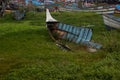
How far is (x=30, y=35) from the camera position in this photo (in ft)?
70.5

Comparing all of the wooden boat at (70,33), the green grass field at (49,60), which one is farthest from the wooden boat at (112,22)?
the wooden boat at (70,33)

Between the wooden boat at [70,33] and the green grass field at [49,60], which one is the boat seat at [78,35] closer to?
the wooden boat at [70,33]

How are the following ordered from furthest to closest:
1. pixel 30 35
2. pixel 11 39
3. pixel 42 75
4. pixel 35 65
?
pixel 30 35 → pixel 11 39 → pixel 35 65 → pixel 42 75

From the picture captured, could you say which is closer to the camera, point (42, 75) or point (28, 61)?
point (42, 75)

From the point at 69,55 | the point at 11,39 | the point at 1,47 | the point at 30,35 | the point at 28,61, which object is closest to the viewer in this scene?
the point at 28,61

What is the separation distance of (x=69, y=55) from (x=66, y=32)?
5.45m

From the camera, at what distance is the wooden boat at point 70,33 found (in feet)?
63.5

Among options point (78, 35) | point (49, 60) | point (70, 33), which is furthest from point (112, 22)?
point (49, 60)

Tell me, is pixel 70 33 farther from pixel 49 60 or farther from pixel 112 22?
pixel 49 60

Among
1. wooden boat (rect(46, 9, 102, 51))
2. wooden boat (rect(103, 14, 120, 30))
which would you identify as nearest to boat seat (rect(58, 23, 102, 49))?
wooden boat (rect(46, 9, 102, 51))

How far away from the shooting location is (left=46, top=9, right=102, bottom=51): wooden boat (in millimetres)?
19341

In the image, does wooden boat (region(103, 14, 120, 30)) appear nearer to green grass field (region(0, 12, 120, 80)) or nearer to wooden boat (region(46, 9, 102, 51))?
green grass field (region(0, 12, 120, 80))

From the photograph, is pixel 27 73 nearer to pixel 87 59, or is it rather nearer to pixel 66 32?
pixel 87 59

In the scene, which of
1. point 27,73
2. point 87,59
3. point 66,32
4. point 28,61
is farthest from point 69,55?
point 66,32
